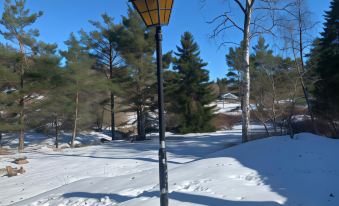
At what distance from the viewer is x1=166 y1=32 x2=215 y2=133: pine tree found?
3106 centimetres

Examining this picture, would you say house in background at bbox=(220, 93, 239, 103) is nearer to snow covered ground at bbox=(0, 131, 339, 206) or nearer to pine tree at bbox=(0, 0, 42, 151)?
pine tree at bbox=(0, 0, 42, 151)

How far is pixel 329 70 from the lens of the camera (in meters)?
20.1

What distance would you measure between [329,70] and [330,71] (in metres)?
0.08

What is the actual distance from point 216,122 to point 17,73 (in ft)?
65.3

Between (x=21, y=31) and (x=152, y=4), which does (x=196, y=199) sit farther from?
(x=21, y=31)

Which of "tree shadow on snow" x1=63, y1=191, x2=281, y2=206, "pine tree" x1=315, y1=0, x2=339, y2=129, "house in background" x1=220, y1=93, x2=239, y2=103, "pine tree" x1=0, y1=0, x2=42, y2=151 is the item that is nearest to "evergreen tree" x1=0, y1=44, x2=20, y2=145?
"pine tree" x1=0, y1=0, x2=42, y2=151

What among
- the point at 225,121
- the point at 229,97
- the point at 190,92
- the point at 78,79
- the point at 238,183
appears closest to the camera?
the point at 238,183

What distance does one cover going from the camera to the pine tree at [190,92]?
31.1 meters

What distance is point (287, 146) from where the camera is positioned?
9.23m

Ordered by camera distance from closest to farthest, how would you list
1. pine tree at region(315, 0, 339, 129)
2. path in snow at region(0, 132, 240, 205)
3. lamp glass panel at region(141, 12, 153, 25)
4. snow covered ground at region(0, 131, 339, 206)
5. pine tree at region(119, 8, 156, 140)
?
1. lamp glass panel at region(141, 12, 153, 25)
2. snow covered ground at region(0, 131, 339, 206)
3. path in snow at region(0, 132, 240, 205)
4. pine tree at region(315, 0, 339, 129)
5. pine tree at region(119, 8, 156, 140)

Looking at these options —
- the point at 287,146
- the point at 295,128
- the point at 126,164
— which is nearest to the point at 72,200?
the point at 287,146

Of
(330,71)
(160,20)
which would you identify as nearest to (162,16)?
(160,20)

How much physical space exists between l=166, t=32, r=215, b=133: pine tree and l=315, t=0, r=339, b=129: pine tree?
37.6 feet

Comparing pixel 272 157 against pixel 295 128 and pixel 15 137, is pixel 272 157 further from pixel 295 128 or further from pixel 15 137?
pixel 15 137
